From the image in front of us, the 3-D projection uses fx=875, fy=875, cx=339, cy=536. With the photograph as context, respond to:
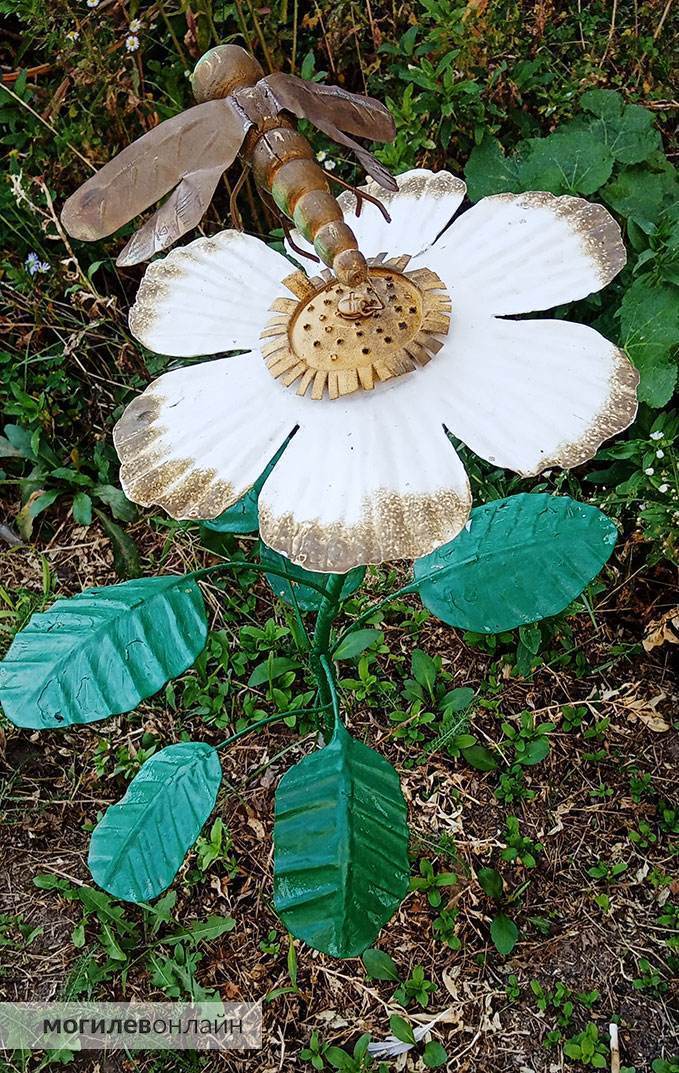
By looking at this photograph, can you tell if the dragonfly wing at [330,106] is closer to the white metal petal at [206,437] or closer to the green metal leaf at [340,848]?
the white metal petal at [206,437]

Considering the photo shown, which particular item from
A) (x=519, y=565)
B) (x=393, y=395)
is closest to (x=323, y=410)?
(x=393, y=395)

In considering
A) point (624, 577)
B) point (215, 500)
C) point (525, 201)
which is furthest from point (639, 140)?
point (215, 500)

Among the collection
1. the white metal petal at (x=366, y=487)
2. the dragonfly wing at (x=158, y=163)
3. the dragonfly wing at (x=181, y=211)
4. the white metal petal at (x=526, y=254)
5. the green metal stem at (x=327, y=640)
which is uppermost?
the dragonfly wing at (x=158, y=163)

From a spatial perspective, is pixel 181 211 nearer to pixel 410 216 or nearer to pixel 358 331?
pixel 358 331

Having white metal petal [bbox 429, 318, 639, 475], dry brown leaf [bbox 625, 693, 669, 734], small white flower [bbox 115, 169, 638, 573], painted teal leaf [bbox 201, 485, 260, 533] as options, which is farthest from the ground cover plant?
white metal petal [bbox 429, 318, 639, 475]

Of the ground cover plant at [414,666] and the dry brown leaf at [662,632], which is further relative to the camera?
the dry brown leaf at [662,632]

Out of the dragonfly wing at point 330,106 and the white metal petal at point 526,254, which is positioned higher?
the dragonfly wing at point 330,106

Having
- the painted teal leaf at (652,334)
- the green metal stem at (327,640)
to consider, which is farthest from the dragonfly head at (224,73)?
the painted teal leaf at (652,334)

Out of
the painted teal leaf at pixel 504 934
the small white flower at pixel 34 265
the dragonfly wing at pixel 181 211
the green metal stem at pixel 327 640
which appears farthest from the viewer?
the small white flower at pixel 34 265
